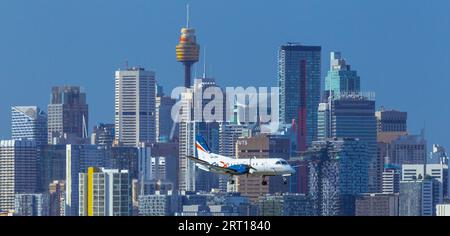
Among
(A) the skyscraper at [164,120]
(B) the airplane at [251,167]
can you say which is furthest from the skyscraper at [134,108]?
(B) the airplane at [251,167]

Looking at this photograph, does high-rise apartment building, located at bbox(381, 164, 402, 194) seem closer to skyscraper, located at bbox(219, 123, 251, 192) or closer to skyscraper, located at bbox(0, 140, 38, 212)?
skyscraper, located at bbox(219, 123, 251, 192)

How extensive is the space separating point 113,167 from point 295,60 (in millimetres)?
49375

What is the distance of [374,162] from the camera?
Answer: 164 metres

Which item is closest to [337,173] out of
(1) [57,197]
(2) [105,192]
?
Result: (1) [57,197]

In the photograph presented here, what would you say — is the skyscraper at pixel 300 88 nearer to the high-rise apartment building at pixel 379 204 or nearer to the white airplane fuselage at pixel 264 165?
the high-rise apartment building at pixel 379 204

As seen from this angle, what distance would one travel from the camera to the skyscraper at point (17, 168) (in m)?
142

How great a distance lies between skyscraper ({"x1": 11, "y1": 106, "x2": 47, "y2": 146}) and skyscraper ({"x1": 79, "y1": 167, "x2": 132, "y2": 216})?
15.5m

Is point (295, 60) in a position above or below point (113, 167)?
above

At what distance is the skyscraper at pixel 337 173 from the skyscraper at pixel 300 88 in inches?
100

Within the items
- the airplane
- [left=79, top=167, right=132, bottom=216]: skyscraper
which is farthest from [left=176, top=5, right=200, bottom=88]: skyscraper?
the airplane

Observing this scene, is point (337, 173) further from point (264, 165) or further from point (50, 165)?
point (264, 165)

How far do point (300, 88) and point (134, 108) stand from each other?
72.2ft
